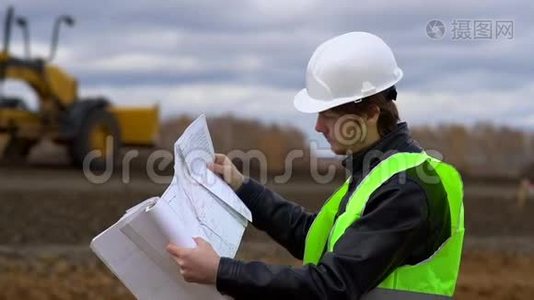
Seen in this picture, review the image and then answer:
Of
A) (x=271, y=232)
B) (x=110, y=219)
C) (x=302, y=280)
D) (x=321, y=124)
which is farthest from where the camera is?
(x=110, y=219)

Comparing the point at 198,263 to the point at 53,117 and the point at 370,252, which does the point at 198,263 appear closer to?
the point at 370,252

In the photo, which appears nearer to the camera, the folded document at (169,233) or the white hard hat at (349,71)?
the folded document at (169,233)

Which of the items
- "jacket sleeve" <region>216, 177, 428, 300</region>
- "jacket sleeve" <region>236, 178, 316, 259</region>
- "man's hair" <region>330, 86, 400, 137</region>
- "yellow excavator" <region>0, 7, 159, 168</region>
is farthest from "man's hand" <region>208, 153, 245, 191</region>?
"yellow excavator" <region>0, 7, 159, 168</region>

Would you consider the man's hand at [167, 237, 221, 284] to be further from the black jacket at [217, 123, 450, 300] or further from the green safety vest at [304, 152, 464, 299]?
the green safety vest at [304, 152, 464, 299]

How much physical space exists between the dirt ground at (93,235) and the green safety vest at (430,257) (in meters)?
6.57

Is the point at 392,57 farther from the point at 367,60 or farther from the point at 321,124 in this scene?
the point at 321,124

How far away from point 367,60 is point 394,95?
13cm

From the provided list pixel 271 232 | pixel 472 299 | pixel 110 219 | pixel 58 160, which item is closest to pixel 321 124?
pixel 271 232

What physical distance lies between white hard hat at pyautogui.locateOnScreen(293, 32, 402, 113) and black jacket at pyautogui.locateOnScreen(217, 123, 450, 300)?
11.9 inches

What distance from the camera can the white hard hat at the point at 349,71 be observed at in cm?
319

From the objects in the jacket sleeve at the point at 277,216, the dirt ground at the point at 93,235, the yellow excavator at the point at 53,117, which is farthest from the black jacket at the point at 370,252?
the yellow excavator at the point at 53,117

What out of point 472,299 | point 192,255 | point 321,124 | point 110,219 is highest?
point 321,124

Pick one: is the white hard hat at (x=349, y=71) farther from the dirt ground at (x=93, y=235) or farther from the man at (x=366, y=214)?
the dirt ground at (x=93, y=235)

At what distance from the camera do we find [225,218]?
10.9ft
